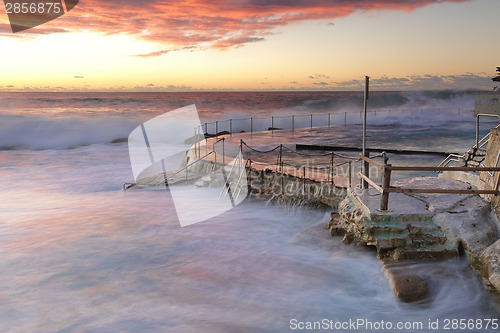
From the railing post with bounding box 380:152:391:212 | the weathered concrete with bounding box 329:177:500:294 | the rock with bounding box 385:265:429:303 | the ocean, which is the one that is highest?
the railing post with bounding box 380:152:391:212

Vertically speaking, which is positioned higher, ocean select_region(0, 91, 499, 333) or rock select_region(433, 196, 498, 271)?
rock select_region(433, 196, 498, 271)

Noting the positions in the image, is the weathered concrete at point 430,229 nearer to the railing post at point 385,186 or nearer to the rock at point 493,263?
the rock at point 493,263

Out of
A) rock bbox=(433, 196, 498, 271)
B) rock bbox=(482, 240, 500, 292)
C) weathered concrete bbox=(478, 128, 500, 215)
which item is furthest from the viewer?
weathered concrete bbox=(478, 128, 500, 215)

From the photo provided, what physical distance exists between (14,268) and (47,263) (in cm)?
62

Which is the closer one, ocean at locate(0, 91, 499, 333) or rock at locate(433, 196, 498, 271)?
ocean at locate(0, 91, 499, 333)

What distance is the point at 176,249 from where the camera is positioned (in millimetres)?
8844

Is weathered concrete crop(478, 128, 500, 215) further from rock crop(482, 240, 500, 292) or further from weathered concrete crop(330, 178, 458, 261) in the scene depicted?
rock crop(482, 240, 500, 292)

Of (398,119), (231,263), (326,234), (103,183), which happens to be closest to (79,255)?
(231,263)

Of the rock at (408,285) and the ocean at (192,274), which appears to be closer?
the ocean at (192,274)
